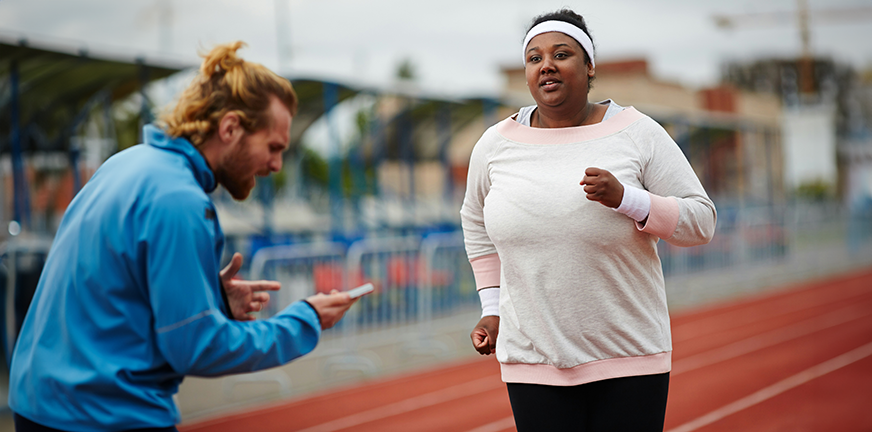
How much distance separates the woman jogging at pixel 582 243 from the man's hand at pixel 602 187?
0.05 metres

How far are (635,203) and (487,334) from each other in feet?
2.30

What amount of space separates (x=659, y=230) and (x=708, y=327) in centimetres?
1016

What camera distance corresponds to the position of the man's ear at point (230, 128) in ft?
6.89

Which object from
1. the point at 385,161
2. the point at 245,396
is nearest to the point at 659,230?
the point at 245,396

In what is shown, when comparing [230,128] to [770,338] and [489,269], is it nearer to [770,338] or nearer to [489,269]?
[489,269]

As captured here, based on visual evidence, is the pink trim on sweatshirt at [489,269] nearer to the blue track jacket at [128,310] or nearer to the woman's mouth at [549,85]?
the woman's mouth at [549,85]

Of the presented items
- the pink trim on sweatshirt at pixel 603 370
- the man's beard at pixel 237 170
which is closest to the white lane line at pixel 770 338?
the pink trim on sweatshirt at pixel 603 370

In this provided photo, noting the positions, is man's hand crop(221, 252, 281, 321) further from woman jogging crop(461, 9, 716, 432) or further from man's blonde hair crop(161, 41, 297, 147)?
woman jogging crop(461, 9, 716, 432)

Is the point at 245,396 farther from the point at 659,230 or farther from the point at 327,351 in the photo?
the point at 659,230

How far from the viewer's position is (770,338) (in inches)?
418

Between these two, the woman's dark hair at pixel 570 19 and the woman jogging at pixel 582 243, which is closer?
the woman jogging at pixel 582 243

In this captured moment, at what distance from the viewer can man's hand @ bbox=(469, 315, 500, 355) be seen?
8.77ft

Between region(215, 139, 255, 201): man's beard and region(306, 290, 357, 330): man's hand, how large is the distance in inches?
14.3

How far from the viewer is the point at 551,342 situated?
2.41 metres
